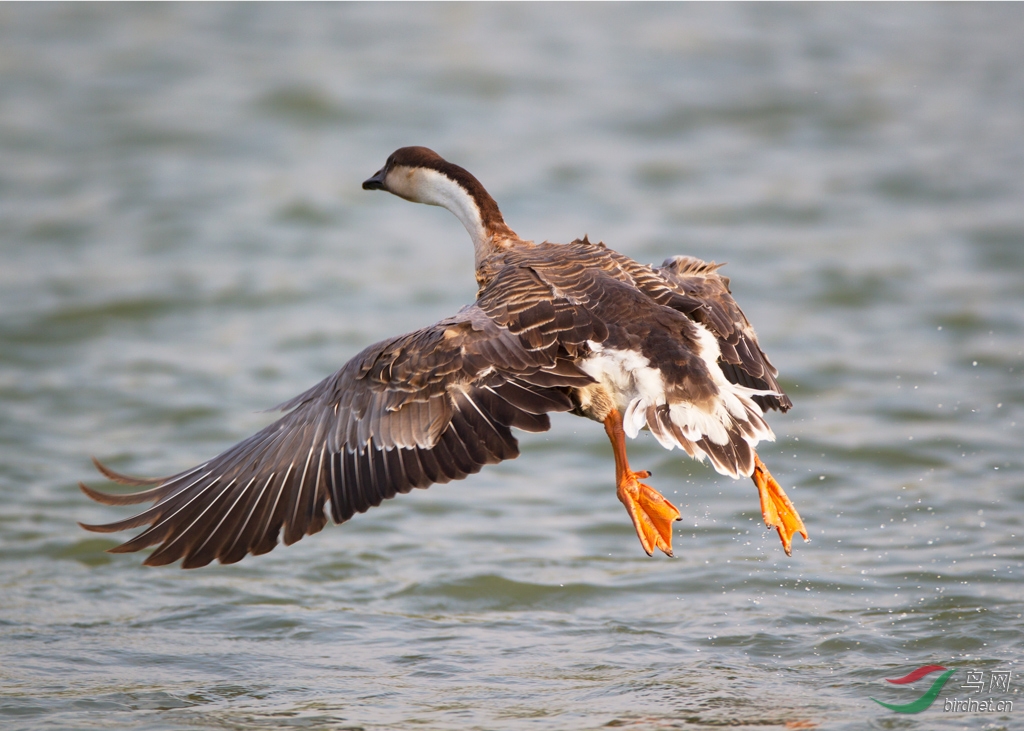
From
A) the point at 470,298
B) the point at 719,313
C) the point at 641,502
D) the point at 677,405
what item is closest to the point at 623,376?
the point at 677,405

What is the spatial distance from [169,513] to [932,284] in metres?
10.8

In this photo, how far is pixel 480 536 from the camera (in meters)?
9.76

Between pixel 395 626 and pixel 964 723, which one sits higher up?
pixel 395 626

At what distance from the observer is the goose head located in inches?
324

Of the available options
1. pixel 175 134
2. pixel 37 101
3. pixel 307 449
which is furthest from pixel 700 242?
pixel 37 101

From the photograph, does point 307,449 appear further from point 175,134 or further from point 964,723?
point 175,134

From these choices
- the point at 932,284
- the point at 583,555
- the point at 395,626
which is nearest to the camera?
the point at 395,626

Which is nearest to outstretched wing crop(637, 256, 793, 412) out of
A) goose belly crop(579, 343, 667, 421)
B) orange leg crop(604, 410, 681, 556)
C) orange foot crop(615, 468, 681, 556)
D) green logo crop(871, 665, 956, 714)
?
goose belly crop(579, 343, 667, 421)

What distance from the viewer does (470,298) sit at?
14.2 m

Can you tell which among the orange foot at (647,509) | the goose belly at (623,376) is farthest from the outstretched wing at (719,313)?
the orange foot at (647,509)

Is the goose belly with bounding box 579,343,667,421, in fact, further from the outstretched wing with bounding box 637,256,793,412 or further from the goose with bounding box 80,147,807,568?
the outstretched wing with bounding box 637,256,793,412

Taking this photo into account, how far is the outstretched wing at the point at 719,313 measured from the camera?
23.5 feet

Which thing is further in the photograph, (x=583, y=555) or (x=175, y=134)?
(x=175, y=134)

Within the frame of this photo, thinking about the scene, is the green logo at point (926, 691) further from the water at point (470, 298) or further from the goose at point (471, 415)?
the goose at point (471, 415)
